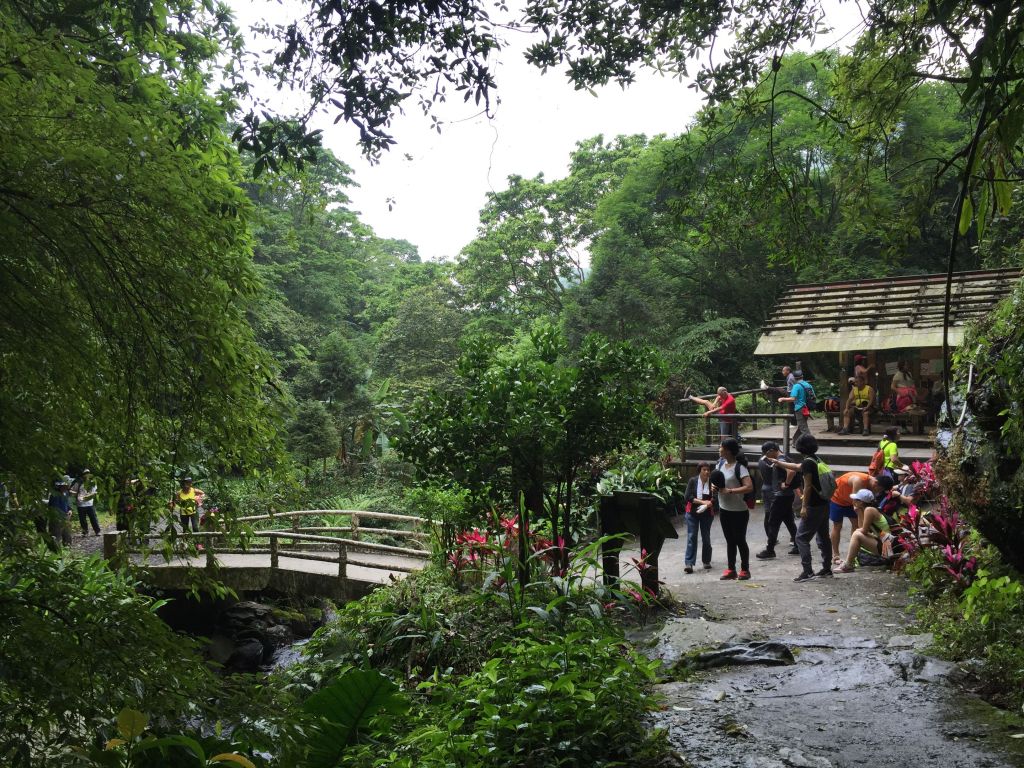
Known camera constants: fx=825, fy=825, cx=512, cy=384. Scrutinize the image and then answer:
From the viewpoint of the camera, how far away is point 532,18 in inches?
191

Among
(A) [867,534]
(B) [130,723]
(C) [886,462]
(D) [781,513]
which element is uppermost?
(C) [886,462]

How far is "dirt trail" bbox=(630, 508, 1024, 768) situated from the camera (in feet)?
13.3

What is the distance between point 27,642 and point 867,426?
14889mm

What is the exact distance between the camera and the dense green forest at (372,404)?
2.56 meters

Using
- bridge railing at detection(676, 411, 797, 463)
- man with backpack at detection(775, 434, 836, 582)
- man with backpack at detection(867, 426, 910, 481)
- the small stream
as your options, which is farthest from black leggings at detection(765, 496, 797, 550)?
bridge railing at detection(676, 411, 797, 463)

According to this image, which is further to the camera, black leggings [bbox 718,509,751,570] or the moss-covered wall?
black leggings [bbox 718,509,751,570]

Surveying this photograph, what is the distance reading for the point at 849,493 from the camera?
8.67m

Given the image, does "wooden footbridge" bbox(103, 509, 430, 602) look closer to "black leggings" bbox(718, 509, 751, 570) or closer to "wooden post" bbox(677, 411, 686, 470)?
"black leggings" bbox(718, 509, 751, 570)

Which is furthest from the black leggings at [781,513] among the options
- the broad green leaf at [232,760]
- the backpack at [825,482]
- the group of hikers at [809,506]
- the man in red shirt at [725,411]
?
the broad green leaf at [232,760]

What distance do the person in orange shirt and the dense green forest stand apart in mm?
1788

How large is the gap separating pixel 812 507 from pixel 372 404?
4.91m

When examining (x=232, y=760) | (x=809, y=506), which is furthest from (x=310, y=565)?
(x=232, y=760)

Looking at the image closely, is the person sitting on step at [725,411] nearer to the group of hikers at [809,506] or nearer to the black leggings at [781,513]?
the group of hikers at [809,506]

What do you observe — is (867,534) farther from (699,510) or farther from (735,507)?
(699,510)
